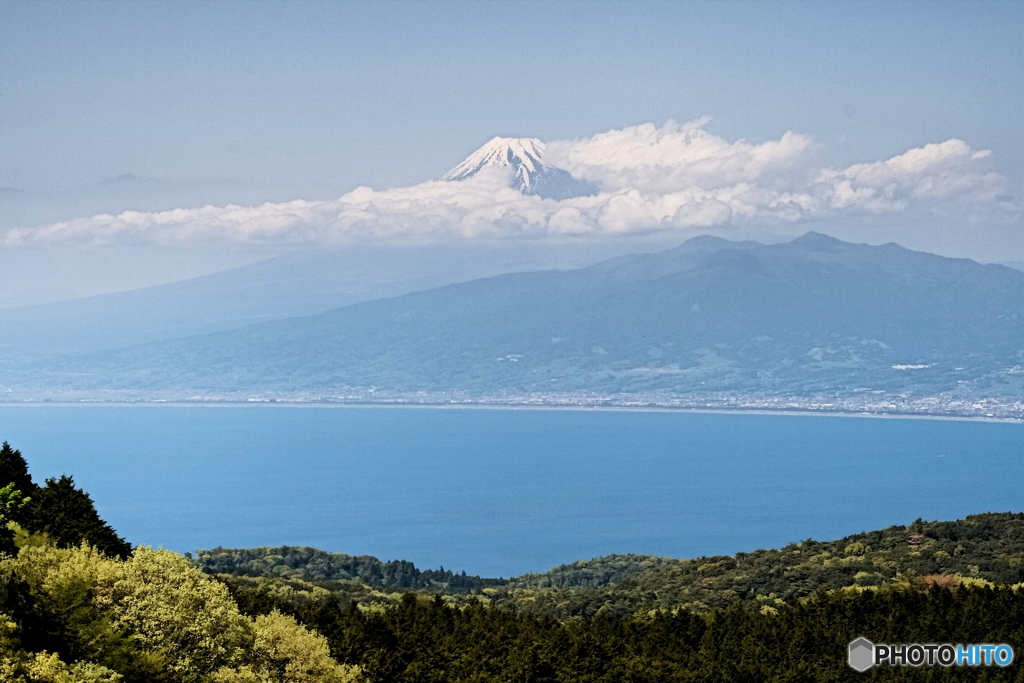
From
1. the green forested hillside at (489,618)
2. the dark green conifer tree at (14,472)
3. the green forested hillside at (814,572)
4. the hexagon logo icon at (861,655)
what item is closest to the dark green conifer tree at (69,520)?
the green forested hillside at (489,618)

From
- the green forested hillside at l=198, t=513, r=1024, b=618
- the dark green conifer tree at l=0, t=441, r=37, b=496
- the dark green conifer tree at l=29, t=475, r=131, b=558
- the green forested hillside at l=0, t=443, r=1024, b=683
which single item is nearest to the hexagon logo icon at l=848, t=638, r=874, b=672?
the green forested hillside at l=0, t=443, r=1024, b=683

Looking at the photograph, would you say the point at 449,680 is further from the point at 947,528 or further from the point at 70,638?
the point at 947,528

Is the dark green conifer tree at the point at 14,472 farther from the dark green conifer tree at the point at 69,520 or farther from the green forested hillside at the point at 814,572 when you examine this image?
the green forested hillside at the point at 814,572

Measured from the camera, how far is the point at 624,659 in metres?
48.0

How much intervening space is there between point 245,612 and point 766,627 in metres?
22.7

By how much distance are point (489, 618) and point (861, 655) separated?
15085 millimetres

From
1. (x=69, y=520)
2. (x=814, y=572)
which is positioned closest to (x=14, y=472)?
(x=69, y=520)

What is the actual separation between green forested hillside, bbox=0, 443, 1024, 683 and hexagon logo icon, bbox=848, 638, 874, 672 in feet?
1.67

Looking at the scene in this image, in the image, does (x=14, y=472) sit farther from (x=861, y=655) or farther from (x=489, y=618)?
(x=861, y=655)

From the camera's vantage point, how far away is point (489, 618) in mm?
54719

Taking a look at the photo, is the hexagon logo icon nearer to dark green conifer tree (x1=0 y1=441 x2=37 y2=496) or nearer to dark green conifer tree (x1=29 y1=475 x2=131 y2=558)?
dark green conifer tree (x1=29 y1=475 x2=131 y2=558)

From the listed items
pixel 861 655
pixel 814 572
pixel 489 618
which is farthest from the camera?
pixel 814 572

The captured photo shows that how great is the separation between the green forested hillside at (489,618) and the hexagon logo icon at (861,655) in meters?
0.51

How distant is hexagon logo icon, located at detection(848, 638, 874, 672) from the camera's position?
52969 mm
